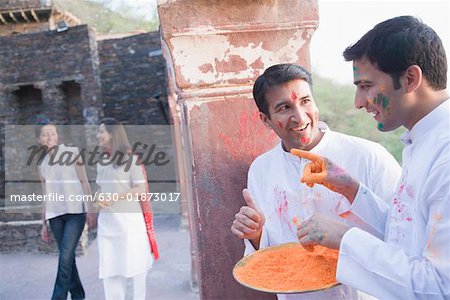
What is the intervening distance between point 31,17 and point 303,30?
1674cm

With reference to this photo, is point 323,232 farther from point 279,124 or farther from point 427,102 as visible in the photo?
point 279,124

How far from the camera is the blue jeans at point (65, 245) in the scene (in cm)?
410

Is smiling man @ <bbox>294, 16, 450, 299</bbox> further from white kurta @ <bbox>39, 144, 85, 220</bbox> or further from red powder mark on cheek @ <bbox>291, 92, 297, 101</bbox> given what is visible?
white kurta @ <bbox>39, 144, 85, 220</bbox>

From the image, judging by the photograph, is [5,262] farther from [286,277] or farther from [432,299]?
[432,299]

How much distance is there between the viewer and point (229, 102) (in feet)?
6.49

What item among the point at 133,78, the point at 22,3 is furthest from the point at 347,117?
the point at 22,3

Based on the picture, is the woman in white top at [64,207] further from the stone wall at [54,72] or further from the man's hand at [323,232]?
the stone wall at [54,72]

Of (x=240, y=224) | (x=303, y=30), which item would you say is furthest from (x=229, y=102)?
(x=240, y=224)

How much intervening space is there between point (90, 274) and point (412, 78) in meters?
5.19

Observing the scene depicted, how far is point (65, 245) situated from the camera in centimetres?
410

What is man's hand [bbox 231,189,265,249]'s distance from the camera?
1.62m

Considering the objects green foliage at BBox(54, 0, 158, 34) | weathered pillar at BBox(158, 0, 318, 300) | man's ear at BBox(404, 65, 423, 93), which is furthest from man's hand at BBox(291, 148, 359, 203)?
green foliage at BBox(54, 0, 158, 34)

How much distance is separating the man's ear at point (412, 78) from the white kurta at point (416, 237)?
0.27ft

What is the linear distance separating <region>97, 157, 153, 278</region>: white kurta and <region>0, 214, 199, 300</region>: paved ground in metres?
1.10
